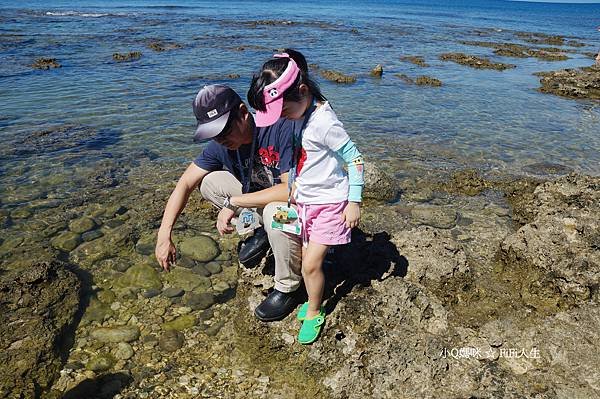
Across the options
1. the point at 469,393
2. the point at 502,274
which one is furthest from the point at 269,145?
the point at 502,274

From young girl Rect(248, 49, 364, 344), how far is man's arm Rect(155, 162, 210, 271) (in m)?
0.84

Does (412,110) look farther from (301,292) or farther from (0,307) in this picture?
(0,307)

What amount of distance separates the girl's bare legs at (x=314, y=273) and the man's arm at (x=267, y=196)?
1.44ft

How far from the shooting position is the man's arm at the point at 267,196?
3.25 meters

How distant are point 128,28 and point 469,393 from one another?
1160 inches

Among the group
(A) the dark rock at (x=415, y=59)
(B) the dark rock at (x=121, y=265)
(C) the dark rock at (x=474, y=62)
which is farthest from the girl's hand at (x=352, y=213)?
(C) the dark rock at (x=474, y=62)

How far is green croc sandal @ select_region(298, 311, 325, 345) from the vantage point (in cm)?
321

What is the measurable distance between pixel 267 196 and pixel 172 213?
2.48ft

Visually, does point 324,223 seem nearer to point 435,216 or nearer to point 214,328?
point 214,328

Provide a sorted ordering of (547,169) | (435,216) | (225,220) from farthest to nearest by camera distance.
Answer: (547,169)
(435,216)
(225,220)

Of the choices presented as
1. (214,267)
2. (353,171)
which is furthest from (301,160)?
(214,267)

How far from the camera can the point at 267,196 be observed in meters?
3.27

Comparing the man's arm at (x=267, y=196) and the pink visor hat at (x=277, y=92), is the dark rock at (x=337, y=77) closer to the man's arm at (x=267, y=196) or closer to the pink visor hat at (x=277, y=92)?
the man's arm at (x=267, y=196)

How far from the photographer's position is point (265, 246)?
12.7 feet
